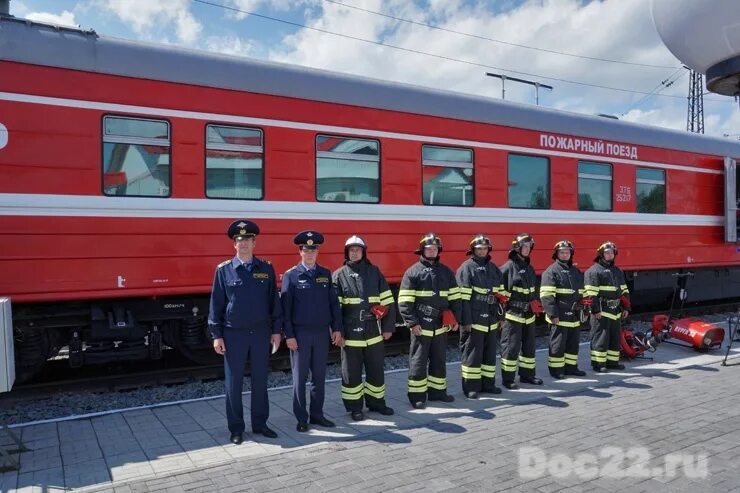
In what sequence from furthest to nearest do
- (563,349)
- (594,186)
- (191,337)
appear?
(594,186)
(563,349)
(191,337)

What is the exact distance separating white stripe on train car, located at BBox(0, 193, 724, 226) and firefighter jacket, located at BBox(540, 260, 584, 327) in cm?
149

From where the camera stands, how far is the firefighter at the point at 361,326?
5316 millimetres

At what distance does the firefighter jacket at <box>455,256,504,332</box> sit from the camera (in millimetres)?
6035

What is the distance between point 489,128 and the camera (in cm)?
821

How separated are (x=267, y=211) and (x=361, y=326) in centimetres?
196

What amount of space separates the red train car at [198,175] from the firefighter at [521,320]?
4.41 feet

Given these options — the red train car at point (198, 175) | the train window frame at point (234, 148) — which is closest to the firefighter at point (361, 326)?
the red train car at point (198, 175)

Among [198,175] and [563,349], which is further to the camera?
[563,349]

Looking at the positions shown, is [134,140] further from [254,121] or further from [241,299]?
[241,299]

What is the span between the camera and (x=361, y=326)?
210 inches

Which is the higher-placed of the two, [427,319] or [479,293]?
[479,293]

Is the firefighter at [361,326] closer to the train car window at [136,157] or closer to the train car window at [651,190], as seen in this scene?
the train car window at [136,157]

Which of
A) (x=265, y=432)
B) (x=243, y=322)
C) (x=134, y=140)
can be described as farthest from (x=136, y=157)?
(x=265, y=432)

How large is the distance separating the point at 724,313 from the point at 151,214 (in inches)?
449
